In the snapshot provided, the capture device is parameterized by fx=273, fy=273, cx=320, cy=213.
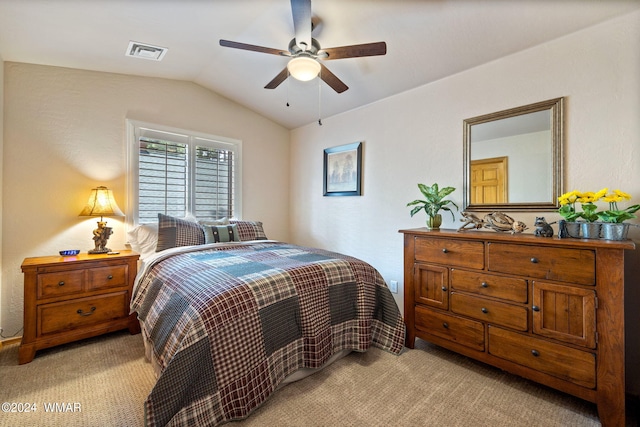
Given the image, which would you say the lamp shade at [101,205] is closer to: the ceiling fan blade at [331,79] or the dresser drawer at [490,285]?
the ceiling fan blade at [331,79]

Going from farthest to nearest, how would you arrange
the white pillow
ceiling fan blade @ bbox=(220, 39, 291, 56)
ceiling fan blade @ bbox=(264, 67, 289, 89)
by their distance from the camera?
1. the white pillow
2. ceiling fan blade @ bbox=(264, 67, 289, 89)
3. ceiling fan blade @ bbox=(220, 39, 291, 56)

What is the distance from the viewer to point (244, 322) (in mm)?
1503

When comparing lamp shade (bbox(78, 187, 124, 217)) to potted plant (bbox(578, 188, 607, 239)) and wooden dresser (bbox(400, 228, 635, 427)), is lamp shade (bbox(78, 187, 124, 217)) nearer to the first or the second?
wooden dresser (bbox(400, 228, 635, 427))

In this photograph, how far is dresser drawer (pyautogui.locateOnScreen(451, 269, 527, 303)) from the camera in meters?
1.74

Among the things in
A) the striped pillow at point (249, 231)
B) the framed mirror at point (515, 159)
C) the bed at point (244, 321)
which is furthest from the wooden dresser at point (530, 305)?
the striped pillow at point (249, 231)

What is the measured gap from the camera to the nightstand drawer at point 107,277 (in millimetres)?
2309

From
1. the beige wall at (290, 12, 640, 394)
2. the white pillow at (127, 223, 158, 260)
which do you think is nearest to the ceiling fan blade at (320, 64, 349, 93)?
the beige wall at (290, 12, 640, 394)

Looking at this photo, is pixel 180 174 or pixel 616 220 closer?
pixel 616 220

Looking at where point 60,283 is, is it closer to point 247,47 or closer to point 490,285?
point 247,47

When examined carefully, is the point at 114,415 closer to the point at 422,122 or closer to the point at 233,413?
the point at 233,413

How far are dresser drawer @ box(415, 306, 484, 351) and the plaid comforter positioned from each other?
0.19 meters

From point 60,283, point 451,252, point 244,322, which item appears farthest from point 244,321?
point 60,283

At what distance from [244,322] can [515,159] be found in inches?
91.0

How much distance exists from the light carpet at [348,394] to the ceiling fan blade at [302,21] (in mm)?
2311
